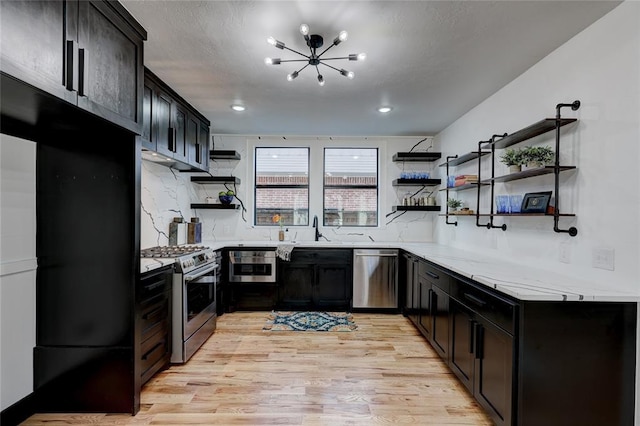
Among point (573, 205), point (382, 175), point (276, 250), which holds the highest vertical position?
point (382, 175)

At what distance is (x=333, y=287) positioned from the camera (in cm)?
431

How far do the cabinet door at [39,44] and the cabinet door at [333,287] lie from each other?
3.36 meters

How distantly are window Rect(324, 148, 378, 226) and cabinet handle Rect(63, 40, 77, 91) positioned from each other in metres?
3.69

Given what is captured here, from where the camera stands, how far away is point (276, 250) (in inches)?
167

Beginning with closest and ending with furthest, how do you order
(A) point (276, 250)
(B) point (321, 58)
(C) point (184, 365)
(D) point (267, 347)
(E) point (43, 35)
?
1. (E) point (43, 35)
2. (B) point (321, 58)
3. (C) point (184, 365)
4. (D) point (267, 347)
5. (A) point (276, 250)

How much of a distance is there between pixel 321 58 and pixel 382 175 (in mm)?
2774

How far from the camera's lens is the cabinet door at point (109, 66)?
1.61m

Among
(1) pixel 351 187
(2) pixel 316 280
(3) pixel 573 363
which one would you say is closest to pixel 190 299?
(2) pixel 316 280

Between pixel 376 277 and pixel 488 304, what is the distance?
2.31 meters

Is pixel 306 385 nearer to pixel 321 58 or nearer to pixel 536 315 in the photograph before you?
pixel 536 315

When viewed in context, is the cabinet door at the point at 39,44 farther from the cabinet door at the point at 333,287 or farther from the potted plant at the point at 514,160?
the cabinet door at the point at 333,287

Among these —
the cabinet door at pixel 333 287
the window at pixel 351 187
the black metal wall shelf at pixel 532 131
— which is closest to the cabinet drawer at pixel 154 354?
the cabinet door at pixel 333 287

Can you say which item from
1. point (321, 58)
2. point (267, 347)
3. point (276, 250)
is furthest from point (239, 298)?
point (321, 58)

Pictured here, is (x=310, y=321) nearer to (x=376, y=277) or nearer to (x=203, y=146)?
(x=376, y=277)
